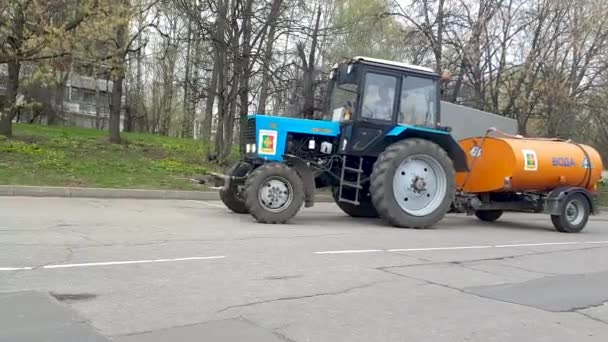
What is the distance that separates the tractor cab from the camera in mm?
12523

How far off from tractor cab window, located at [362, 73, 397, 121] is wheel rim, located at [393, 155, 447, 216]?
44.0 inches

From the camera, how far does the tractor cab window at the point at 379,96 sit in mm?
12570

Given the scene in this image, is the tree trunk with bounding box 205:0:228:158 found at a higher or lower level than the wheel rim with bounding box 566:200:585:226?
higher

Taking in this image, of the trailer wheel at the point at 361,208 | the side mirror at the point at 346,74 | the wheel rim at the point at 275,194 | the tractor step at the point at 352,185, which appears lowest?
the trailer wheel at the point at 361,208

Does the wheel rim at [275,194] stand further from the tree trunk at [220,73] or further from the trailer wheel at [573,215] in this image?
the tree trunk at [220,73]

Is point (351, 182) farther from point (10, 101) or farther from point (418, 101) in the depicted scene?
point (10, 101)

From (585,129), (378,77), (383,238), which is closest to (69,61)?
(378,77)

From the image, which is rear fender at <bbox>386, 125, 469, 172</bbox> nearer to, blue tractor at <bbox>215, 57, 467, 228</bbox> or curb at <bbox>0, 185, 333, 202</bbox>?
blue tractor at <bbox>215, 57, 467, 228</bbox>

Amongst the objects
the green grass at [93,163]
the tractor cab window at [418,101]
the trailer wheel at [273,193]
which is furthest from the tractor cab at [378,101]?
the green grass at [93,163]

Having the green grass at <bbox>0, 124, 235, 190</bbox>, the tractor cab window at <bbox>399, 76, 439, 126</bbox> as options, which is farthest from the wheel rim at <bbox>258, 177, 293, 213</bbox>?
the green grass at <bbox>0, 124, 235, 190</bbox>

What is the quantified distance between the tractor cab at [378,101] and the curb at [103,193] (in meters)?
5.77

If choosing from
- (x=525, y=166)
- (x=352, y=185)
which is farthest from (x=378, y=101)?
(x=525, y=166)

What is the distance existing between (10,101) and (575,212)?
18.1 meters

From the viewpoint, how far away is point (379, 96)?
1268cm
